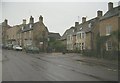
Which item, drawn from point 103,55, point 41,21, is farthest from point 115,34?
point 41,21

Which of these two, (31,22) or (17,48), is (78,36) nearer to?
(17,48)

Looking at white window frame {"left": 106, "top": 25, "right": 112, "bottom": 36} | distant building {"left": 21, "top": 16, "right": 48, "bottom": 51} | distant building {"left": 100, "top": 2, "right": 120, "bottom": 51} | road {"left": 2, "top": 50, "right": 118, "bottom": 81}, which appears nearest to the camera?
road {"left": 2, "top": 50, "right": 118, "bottom": 81}

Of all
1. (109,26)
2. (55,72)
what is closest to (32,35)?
(109,26)

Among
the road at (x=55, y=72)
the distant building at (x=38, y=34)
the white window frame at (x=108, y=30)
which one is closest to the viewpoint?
the road at (x=55, y=72)

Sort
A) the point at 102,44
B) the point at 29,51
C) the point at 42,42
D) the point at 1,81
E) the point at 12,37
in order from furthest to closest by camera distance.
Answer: the point at 12,37 → the point at 42,42 → the point at 29,51 → the point at 102,44 → the point at 1,81

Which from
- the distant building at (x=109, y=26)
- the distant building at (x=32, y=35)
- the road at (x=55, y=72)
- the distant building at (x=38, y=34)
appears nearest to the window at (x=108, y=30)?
the distant building at (x=109, y=26)

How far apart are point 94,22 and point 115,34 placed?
28028mm

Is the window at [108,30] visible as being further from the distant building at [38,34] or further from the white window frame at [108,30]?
the distant building at [38,34]

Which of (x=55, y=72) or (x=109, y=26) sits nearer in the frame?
(x=55, y=72)

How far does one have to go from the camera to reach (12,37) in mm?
107562

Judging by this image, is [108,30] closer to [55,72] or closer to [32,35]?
[55,72]

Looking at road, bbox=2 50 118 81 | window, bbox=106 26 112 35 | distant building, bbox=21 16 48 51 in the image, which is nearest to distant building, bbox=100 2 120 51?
window, bbox=106 26 112 35

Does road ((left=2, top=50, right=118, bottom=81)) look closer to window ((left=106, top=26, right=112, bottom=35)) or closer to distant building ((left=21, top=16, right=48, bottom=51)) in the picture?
window ((left=106, top=26, right=112, bottom=35))

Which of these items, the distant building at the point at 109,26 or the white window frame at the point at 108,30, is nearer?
the distant building at the point at 109,26
